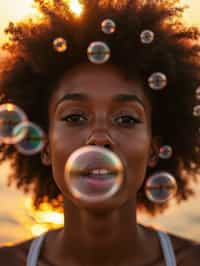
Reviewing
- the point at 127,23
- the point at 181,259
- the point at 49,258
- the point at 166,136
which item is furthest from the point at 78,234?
the point at 127,23

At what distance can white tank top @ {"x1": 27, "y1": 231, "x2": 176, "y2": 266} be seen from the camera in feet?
13.0

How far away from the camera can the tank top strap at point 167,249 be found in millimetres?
3941

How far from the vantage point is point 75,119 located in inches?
151

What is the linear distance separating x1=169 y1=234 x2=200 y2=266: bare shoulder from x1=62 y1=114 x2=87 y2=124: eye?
3.04 ft

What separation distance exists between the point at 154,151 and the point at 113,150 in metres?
0.79

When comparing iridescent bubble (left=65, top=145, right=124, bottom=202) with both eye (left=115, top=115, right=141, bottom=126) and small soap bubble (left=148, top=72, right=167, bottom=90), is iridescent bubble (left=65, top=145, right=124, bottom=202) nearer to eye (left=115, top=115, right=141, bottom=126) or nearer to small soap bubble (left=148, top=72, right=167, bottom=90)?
eye (left=115, top=115, right=141, bottom=126)

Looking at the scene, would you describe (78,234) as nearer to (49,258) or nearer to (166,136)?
(49,258)

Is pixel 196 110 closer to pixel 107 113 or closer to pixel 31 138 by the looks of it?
pixel 107 113

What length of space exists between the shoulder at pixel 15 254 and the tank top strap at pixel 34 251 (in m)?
0.04

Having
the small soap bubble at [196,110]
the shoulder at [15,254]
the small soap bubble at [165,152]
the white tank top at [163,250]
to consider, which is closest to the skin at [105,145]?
the white tank top at [163,250]

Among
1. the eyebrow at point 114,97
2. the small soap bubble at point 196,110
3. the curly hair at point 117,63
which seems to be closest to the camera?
the eyebrow at point 114,97

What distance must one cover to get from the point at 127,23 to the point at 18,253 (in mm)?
1531

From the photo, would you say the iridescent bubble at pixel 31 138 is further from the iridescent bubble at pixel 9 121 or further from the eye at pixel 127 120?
the eye at pixel 127 120

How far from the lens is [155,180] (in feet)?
14.4
